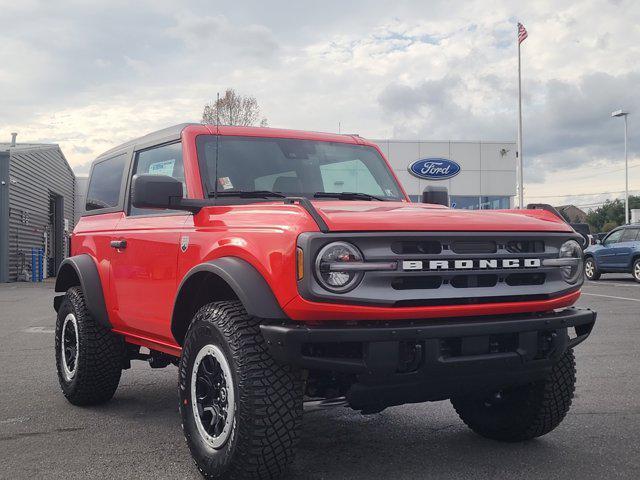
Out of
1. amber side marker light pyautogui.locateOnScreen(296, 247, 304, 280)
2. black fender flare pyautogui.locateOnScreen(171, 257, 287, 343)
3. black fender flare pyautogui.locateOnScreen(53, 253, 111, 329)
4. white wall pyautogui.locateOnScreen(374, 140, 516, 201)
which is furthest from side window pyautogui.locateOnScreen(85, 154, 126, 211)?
white wall pyautogui.locateOnScreen(374, 140, 516, 201)

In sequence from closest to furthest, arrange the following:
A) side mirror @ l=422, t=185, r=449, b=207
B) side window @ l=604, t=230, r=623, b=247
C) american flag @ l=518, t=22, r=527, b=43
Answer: side mirror @ l=422, t=185, r=449, b=207 → side window @ l=604, t=230, r=623, b=247 → american flag @ l=518, t=22, r=527, b=43

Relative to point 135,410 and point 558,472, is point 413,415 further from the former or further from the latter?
point 135,410

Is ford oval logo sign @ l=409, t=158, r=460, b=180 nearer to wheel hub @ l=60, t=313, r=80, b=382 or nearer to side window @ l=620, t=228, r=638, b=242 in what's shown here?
side window @ l=620, t=228, r=638, b=242

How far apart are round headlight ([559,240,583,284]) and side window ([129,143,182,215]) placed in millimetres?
2195

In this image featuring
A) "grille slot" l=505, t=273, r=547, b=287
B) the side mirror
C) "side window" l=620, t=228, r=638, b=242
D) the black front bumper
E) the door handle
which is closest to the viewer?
the black front bumper

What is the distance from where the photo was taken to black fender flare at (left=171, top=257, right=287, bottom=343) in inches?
128

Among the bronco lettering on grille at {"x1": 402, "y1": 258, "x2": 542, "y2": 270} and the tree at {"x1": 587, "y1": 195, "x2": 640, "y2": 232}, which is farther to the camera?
the tree at {"x1": 587, "y1": 195, "x2": 640, "y2": 232}

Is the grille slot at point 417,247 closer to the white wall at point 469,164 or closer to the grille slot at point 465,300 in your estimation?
the grille slot at point 465,300

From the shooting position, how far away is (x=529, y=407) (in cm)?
416

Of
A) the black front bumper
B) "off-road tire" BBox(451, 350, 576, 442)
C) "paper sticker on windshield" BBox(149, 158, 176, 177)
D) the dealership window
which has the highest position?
the dealership window

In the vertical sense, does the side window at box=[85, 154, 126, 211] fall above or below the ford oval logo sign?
below

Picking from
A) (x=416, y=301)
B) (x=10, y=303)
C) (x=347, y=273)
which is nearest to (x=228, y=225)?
(x=347, y=273)

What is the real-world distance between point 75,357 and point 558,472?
11.5ft

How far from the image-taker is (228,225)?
149 inches
